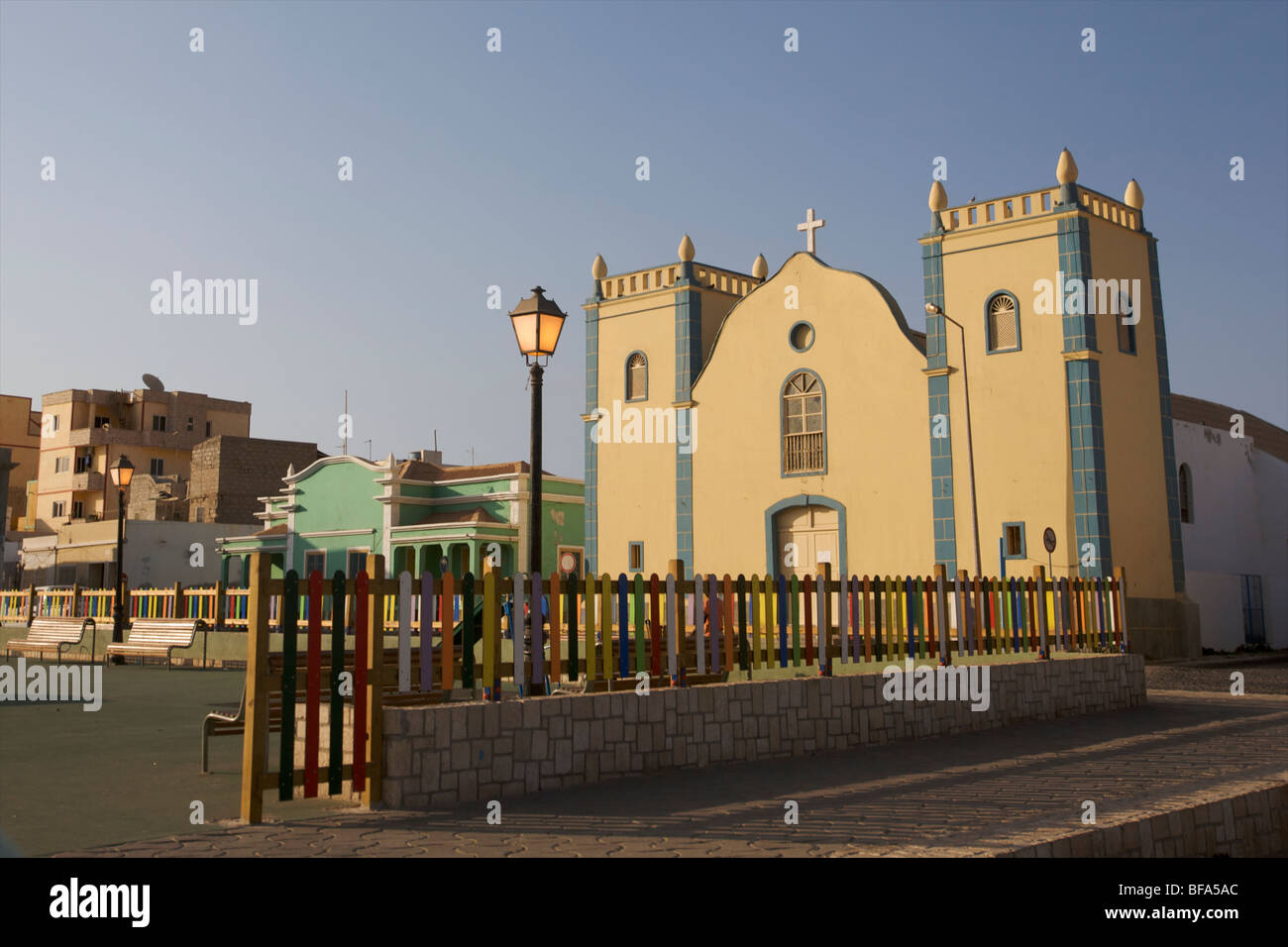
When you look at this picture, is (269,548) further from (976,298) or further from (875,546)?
(976,298)

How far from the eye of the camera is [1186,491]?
2909 cm

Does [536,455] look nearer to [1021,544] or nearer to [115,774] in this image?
[115,774]

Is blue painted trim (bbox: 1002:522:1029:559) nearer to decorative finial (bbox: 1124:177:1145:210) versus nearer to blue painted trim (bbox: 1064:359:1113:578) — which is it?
blue painted trim (bbox: 1064:359:1113:578)

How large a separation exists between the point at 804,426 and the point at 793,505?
2.12 m

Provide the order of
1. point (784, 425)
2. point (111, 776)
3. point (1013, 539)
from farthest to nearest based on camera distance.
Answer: point (784, 425) < point (1013, 539) < point (111, 776)

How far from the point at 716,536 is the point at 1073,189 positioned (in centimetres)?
1251

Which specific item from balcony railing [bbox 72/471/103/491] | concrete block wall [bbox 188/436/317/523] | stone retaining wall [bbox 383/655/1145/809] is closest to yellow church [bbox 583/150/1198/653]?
stone retaining wall [bbox 383/655/1145/809]

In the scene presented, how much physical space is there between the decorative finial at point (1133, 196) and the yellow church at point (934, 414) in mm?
49

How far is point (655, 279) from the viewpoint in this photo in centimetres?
3312

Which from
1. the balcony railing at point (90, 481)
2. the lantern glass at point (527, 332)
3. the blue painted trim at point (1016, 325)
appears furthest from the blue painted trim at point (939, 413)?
the balcony railing at point (90, 481)

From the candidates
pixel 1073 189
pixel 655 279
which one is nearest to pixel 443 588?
pixel 1073 189

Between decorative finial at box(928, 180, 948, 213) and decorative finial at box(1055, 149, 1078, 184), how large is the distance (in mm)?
2967

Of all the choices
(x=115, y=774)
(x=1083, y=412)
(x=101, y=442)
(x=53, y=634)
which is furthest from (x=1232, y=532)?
(x=101, y=442)

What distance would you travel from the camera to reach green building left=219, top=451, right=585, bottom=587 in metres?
38.8
